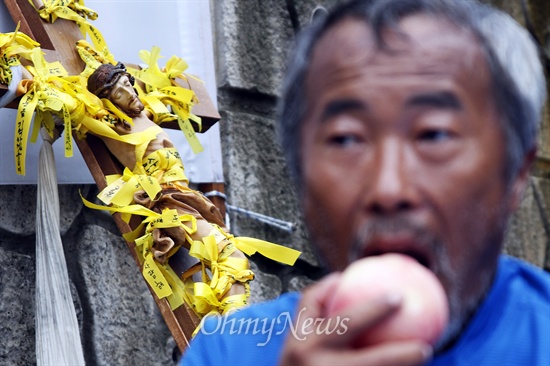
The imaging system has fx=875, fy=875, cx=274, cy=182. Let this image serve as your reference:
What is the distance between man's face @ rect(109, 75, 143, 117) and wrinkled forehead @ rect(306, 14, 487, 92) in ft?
2.90

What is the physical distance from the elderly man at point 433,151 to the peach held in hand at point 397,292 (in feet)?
0.06

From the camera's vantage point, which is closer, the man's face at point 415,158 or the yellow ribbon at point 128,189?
the man's face at point 415,158

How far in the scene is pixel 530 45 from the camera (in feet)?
2.44

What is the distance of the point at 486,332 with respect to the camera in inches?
28.1

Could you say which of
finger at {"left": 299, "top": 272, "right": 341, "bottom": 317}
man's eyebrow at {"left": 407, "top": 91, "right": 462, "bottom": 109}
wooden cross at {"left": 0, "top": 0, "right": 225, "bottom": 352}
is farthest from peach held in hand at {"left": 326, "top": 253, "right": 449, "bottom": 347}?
wooden cross at {"left": 0, "top": 0, "right": 225, "bottom": 352}

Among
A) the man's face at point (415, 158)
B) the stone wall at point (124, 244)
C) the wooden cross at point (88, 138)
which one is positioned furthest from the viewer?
the stone wall at point (124, 244)

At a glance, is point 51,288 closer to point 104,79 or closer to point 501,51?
point 104,79

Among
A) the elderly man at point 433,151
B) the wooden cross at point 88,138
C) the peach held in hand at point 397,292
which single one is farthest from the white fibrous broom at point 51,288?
the peach held in hand at point 397,292

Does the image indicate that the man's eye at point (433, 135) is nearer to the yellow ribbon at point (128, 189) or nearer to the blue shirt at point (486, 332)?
the blue shirt at point (486, 332)

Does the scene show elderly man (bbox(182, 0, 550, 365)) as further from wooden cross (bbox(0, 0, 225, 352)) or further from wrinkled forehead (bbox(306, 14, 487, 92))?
wooden cross (bbox(0, 0, 225, 352))

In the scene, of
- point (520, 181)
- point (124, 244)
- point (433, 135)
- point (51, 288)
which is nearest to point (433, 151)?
point (433, 135)

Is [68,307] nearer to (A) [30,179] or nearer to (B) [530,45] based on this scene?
(A) [30,179]

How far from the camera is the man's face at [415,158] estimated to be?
0.66 metres

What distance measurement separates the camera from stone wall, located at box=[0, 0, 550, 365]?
5.63ft
